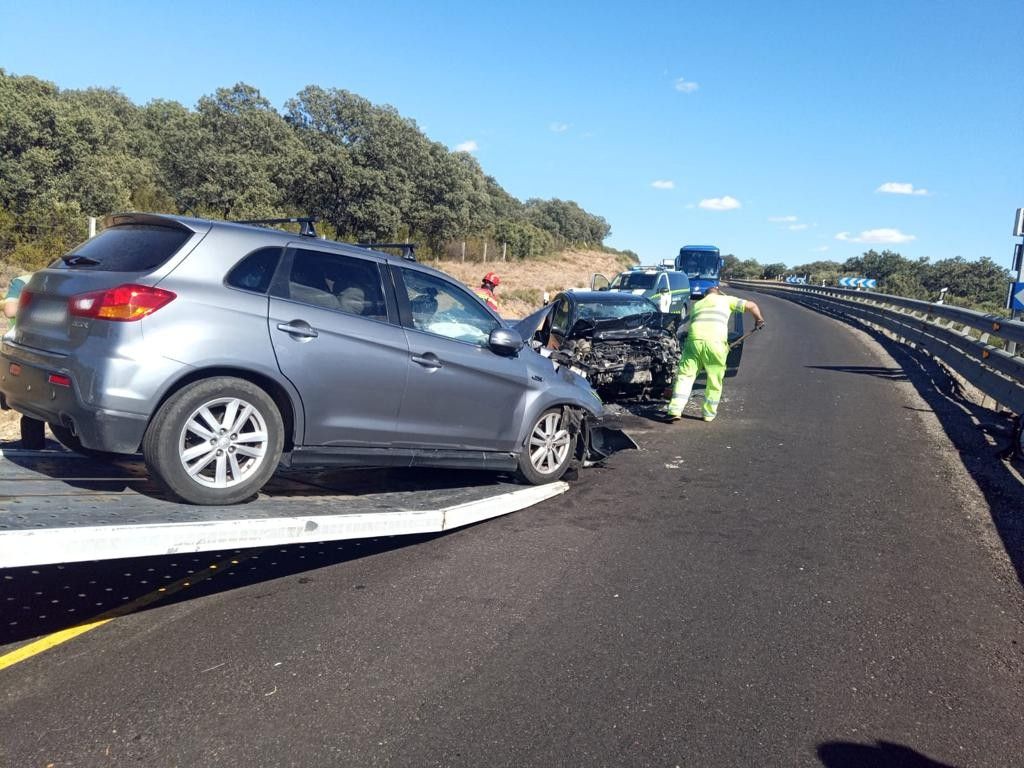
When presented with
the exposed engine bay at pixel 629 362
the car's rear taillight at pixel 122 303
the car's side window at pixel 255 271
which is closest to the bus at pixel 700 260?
the exposed engine bay at pixel 629 362

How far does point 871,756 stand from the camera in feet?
10.1

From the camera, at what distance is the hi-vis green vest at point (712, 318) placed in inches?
380

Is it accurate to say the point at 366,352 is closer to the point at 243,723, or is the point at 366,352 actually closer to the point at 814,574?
the point at 243,723

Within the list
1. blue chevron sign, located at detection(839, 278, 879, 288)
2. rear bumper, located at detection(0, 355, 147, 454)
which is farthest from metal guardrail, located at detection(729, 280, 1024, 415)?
blue chevron sign, located at detection(839, 278, 879, 288)

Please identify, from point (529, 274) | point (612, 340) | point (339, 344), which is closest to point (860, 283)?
→ point (529, 274)

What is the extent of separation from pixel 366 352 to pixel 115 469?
5.50 ft

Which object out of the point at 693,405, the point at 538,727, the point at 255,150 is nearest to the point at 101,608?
the point at 538,727

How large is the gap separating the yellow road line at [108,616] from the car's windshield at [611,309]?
6518 mm

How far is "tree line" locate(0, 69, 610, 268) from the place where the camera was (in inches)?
1001

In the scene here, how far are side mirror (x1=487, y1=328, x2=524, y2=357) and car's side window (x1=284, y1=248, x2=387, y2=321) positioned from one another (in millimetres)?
938

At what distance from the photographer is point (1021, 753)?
3.14 metres

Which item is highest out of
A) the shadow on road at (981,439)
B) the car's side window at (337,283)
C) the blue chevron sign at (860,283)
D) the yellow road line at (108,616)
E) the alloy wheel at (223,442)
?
the blue chevron sign at (860,283)

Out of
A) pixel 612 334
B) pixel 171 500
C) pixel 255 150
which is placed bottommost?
pixel 171 500

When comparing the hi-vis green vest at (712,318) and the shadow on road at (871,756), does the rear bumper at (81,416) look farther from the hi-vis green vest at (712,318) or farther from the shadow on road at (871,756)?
the hi-vis green vest at (712,318)
